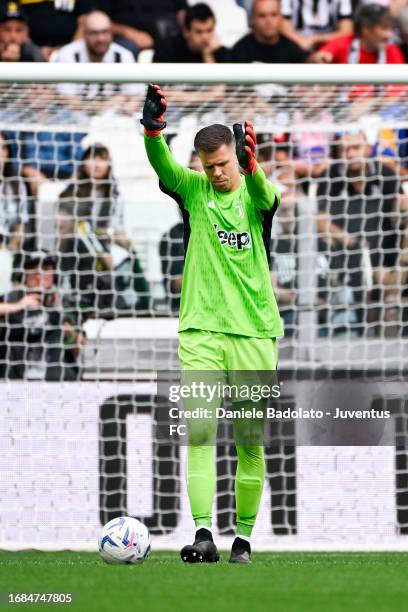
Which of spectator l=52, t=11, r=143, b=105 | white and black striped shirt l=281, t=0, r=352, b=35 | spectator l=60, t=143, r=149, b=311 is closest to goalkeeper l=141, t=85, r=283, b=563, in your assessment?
spectator l=60, t=143, r=149, b=311

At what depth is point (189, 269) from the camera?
587 centimetres

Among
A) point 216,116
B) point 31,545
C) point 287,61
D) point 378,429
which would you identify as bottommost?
point 31,545

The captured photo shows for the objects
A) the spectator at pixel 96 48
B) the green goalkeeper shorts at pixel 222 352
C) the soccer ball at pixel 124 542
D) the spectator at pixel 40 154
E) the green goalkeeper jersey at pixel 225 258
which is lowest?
the soccer ball at pixel 124 542

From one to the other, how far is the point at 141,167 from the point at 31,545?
2.96 m

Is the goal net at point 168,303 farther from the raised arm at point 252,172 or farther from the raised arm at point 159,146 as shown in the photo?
the raised arm at point 252,172

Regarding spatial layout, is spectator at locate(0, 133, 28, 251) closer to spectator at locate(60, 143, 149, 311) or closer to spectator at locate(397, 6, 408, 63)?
spectator at locate(60, 143, 149, 311)

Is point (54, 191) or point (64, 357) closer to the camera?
point (64, 357)

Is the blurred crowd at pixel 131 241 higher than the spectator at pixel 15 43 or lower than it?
lower

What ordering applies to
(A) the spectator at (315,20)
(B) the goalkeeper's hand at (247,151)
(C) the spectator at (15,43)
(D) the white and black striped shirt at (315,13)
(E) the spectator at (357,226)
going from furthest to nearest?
(D) the white and black striped shirt at (315,13)
(A) the spectator at (315,20)
(C) the spectator at (15,43)
(E) the spectator at (357,226)
(B) the goalkeeper's hand at (247,151)

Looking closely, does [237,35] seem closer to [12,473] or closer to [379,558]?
[12,473]

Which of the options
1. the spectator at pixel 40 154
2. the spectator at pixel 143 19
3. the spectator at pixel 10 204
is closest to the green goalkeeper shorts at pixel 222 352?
the spectator at pixel 10 204

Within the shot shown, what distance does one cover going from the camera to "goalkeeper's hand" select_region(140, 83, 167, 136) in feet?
18.7

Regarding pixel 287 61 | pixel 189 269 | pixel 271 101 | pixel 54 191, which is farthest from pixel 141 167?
pixel 189 269

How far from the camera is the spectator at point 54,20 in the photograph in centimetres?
1122
